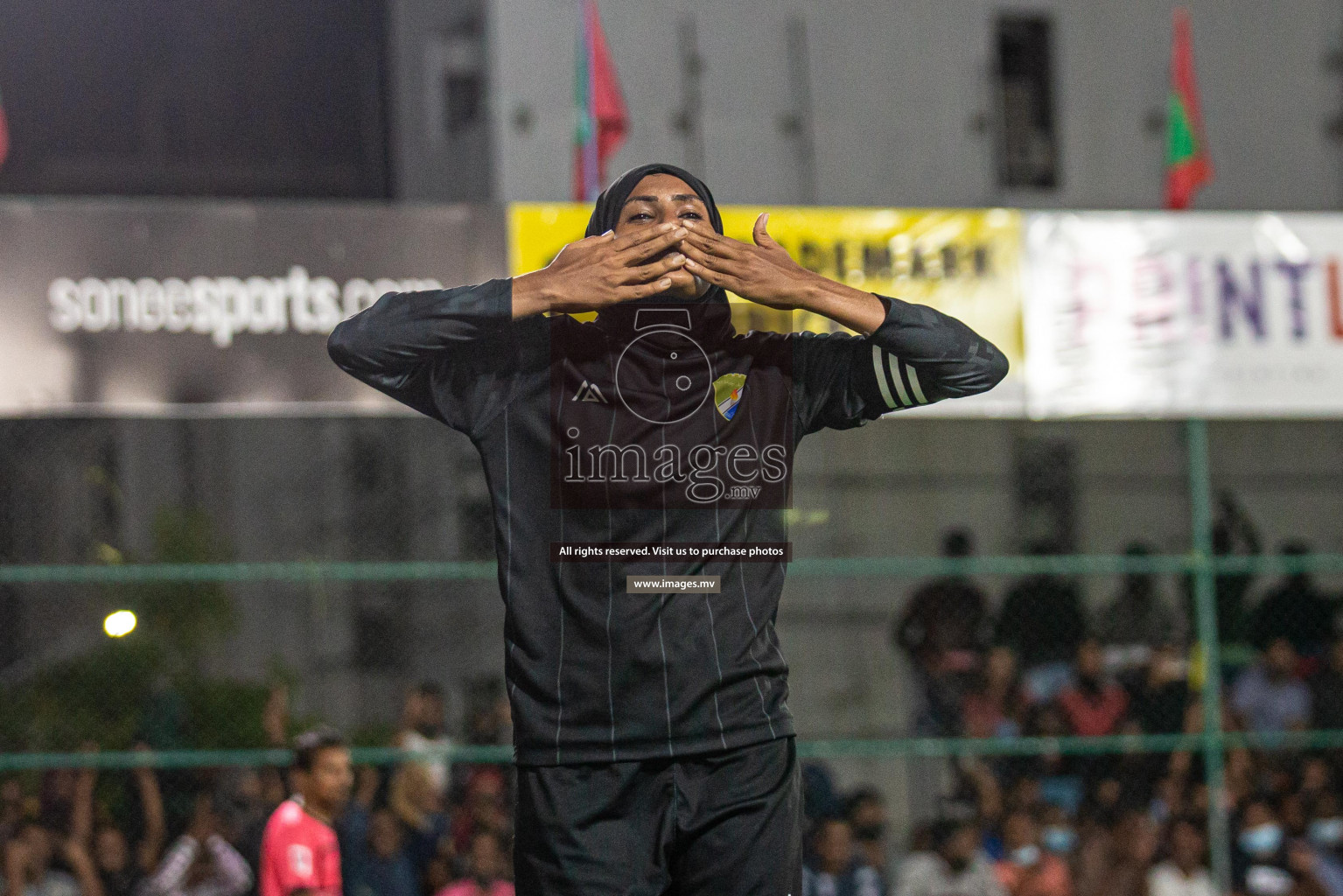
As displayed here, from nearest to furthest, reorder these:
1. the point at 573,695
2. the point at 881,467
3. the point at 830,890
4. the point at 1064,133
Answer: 1. the point at 573,695
2. the point at 830,890
3. the point at 881,467
4. the point at 1064,133

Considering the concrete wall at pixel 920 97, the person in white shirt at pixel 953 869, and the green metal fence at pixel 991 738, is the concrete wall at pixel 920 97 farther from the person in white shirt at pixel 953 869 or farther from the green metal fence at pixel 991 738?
the person in white shirt at pixel 953 869

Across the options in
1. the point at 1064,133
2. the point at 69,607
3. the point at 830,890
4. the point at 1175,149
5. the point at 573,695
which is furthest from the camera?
the point at 1064,133

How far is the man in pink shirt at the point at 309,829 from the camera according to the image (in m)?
5.27

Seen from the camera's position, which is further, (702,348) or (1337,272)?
(1337,272)

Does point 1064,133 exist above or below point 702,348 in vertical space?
above

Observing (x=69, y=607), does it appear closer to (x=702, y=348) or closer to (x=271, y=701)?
(x=271, y=701)

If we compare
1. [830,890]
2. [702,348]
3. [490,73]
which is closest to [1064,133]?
[490,73]

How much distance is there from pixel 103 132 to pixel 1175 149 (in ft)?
31.5

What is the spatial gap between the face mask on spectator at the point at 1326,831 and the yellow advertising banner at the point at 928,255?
8.71 ft

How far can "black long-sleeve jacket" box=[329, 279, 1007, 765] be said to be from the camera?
7.17 feet

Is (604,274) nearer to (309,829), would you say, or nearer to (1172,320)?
(309,829)

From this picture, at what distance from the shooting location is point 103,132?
1432cm

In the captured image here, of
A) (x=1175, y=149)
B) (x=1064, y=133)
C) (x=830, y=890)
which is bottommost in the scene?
(x=830, y=890)

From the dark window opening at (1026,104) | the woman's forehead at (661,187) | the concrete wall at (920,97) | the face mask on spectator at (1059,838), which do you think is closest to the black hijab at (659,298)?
the woman's forehead at (661,187)
